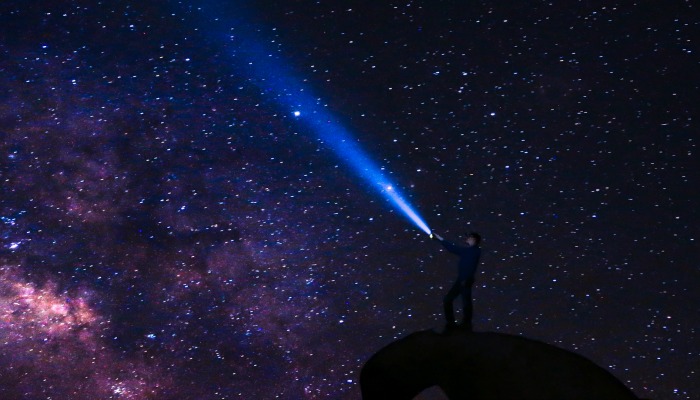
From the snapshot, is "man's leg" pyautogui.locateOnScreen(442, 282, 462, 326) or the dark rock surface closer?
the dark rock surface

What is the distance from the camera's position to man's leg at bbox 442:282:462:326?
7980 mm

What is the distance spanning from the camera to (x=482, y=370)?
6879 mm

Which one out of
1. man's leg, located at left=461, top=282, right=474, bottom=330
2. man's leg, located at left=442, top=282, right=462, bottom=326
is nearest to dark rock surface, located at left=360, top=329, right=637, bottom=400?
man's leg, located at left=442, top=282, right=462, bottom=326

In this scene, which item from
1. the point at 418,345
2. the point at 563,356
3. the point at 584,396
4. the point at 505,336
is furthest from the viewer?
the point at 418,345

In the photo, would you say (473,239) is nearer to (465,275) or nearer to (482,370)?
(465,275)

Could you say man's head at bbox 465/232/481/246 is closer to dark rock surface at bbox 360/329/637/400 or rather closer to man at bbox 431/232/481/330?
man at bbox 431/232/481/330

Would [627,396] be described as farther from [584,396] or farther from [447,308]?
[447,308]

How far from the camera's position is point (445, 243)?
813 centimetres

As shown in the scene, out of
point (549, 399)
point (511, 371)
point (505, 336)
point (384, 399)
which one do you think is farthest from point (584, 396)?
point (384, 399)

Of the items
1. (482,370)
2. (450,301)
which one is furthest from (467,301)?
(482,370)

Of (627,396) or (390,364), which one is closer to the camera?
(627,396)

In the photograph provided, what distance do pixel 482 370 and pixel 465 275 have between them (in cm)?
160

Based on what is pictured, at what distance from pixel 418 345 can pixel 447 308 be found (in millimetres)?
705

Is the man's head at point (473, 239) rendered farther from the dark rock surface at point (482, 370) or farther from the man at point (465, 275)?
the dark rock surface at point (482, 370)
